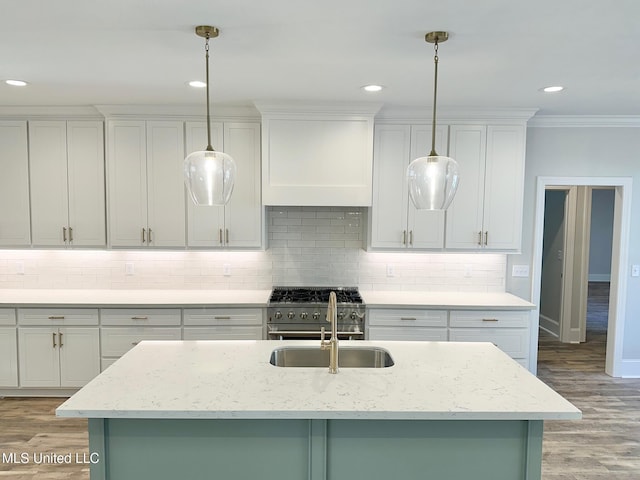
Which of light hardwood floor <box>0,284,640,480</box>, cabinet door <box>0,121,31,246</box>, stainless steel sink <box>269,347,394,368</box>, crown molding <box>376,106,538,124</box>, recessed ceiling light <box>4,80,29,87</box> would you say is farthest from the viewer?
cabinet door <box>0,121,31,246</box>

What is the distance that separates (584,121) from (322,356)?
3.45 m

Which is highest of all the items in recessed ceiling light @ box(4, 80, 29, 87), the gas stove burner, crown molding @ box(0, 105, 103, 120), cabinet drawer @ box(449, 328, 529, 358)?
recessed ceiling light @ box(4, 80, 29, 87)

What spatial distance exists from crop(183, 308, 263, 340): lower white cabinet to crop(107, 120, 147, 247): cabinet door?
0.88m

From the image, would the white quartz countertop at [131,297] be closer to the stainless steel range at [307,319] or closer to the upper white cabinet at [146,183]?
the stainless steel range at [307,319]

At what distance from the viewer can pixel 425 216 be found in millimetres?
3918

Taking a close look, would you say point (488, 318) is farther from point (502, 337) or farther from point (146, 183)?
point (146, 183)

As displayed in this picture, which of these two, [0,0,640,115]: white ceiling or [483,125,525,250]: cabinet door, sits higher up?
[0,0,640,115]: white ceiling

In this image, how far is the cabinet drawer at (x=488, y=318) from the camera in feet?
12.2

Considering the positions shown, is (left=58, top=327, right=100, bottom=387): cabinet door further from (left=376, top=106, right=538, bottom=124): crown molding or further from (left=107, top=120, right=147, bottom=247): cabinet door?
(left=376, top=106, right=538, bottom=124): crown molding

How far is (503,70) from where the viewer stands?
2777 mm

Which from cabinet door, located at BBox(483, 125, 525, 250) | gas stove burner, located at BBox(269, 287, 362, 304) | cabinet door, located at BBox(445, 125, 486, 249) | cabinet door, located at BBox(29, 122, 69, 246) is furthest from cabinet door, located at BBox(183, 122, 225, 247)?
cabinet door, located at BBox(483, 125, 525, 250)

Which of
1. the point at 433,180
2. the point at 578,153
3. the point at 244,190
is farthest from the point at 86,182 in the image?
the point at 578,153

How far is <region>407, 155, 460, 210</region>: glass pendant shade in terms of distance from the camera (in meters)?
1.95

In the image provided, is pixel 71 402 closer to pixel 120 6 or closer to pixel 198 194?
pixel 198 194
